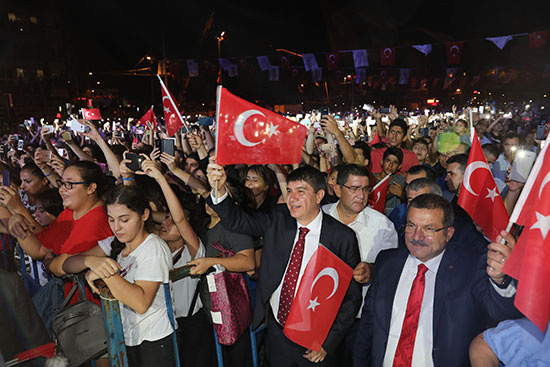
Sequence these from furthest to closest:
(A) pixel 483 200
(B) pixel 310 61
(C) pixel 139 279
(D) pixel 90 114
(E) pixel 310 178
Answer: (B) pixel 310 61 → (D) pixel 90 114 → (A) pixel 483 200 → (E) pixel 310 178 → (C) pixel 139 279

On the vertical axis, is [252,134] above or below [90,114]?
above

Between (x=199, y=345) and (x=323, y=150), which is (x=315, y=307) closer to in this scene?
(x=199, y=345)

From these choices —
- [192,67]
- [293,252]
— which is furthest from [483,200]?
[192,67]

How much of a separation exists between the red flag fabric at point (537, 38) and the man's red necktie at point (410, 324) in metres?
17.6

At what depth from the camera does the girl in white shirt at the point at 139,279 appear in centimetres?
260

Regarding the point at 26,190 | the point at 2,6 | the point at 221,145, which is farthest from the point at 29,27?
the point at 221,145

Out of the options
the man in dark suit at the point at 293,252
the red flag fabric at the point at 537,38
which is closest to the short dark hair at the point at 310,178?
the man in dark suit at the point at 293,252

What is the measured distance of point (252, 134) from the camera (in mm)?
3320

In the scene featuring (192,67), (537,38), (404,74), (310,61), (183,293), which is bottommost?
(183,293)

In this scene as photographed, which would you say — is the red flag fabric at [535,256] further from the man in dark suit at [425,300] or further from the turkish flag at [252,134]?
the turkish flag at [252,134]

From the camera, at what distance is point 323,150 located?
19.7 ft

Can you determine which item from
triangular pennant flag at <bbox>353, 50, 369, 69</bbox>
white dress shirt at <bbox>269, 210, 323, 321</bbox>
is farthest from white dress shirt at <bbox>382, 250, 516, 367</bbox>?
triangular pennant flag at <bbox>353, 50, 369, 69</bbox>

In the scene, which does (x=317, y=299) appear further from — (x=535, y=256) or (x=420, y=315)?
(x=535, y=256)

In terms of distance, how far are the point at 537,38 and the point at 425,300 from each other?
18070 millimetres
